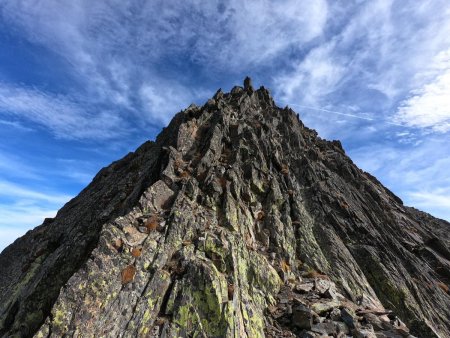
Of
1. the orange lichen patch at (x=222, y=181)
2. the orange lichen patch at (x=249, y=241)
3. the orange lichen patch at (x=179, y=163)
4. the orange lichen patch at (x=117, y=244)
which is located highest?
the orange lichen patch at (x=179, y=163)

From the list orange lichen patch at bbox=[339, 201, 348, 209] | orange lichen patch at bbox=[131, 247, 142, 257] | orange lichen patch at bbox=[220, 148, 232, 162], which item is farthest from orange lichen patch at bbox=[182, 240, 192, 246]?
orange lichen patch at bbox=[339, 201, 348, 209]

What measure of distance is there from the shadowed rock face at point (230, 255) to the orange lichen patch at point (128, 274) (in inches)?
2.6

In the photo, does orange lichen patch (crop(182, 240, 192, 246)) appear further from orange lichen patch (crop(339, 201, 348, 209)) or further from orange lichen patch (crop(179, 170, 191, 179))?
orange lichen patch (crop(339, 201, 348, 209))

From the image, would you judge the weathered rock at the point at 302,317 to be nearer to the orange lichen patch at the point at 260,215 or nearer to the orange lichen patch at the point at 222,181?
the orange lichen patch at the point at 260,215

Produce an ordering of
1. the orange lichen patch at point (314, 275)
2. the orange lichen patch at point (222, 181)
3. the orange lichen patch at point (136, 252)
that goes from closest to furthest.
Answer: the orange lichen patch at point (136, 252) → the orange lichen patch at point (314, 275) → the orange lichen patch at point (222, 181)

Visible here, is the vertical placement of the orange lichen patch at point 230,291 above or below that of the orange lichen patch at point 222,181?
below

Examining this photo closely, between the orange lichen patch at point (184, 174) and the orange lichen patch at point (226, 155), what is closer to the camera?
the orange lichen patch at point (184, 174)

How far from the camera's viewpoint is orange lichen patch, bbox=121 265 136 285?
19438mm

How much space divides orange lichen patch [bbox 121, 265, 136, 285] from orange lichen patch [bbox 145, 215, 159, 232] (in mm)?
4121

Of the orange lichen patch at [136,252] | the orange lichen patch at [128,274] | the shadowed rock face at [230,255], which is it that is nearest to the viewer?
the shadowed rock face at [230,255]

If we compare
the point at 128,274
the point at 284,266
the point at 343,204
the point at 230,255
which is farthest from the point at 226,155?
the point at 128,274

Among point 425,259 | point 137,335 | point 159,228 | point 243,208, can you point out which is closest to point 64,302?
point 137,335

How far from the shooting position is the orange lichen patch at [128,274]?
19438 millimetres

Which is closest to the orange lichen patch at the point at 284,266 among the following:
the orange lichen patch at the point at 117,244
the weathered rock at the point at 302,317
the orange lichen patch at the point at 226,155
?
the weathered rock at the point at 302,317
